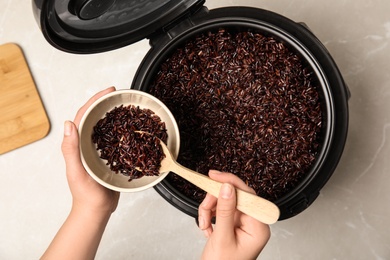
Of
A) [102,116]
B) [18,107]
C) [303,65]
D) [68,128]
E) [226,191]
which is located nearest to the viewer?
[226,191]

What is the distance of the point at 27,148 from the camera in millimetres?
1842

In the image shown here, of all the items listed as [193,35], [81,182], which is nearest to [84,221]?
[81,182]

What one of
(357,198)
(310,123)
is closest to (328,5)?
(310,123)

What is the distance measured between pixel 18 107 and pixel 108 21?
66 centimetres

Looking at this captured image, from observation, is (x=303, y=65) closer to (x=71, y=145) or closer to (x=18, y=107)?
(x=71, y=145)

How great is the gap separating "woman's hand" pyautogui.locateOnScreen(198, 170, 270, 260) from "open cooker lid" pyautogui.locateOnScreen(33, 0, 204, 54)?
540 millimetres

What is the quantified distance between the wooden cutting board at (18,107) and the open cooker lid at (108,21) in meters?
0.55

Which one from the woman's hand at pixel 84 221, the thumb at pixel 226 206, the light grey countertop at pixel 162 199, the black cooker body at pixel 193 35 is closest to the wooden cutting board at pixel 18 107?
the light grey countertop at pixel 162 199

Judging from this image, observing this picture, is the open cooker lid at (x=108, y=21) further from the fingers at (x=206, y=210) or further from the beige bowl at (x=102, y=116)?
the fingers at (x=206, y=210)

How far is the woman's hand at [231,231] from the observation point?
115 centimetres

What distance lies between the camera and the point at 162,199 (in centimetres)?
182

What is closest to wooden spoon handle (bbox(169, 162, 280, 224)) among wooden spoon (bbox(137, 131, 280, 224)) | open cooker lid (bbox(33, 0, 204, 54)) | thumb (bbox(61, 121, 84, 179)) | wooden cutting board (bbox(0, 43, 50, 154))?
wooden spoon (bbox(137, 131, 280, 224))

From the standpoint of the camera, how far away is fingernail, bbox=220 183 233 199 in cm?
111

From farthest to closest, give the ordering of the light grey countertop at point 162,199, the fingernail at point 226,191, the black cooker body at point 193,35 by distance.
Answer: the light grey countertop at point 162,199 < the black cooker body at point 193,35 < the fingernail at point 226,191
